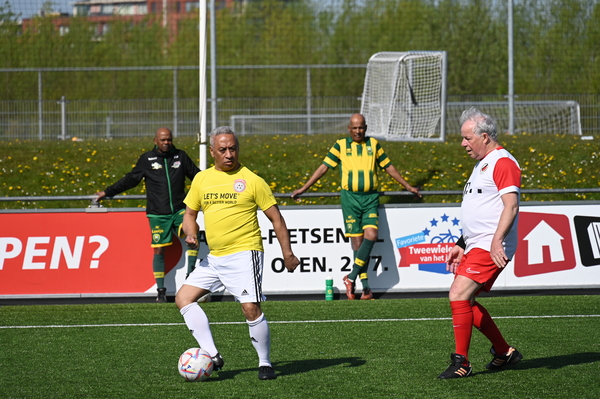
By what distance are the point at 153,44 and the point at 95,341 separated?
75.9 ft

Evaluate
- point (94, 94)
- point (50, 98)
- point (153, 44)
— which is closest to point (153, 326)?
point (50, 98)

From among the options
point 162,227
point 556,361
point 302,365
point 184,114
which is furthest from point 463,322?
point 184,114

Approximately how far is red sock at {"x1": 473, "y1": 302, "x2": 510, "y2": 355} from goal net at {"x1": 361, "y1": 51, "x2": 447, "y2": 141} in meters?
11.0

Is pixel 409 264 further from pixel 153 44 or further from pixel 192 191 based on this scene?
pixel 153 44

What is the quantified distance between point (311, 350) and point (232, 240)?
66.8 inches

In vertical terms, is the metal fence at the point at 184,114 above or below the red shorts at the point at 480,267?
above

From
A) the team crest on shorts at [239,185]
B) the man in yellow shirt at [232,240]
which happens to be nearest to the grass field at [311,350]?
the man in yellow shirt at [232,240]

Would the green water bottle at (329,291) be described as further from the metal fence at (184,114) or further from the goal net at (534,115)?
the goal net at (534,115)

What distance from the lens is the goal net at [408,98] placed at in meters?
17.5

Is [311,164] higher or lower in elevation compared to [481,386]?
higher

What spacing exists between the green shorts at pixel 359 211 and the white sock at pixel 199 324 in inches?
183

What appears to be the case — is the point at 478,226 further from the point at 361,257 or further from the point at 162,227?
the point at 162,227

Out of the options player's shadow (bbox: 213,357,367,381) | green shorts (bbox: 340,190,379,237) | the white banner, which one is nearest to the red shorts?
player's shadow (bbox: 213,357,367,381)

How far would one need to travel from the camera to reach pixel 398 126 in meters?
17.7
